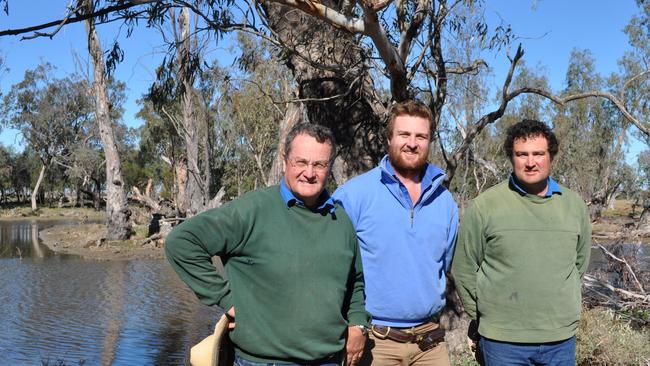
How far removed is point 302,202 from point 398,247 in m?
0.47

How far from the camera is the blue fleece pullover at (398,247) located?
2551 mm

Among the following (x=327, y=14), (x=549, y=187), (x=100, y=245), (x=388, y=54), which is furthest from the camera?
(x=100, y=245)

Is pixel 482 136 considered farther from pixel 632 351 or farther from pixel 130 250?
pixel 632 351

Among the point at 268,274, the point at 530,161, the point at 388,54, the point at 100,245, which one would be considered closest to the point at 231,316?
the point at 268,274

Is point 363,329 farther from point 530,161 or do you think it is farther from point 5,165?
point 5,165

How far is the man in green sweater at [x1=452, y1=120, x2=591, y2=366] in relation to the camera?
259 cm

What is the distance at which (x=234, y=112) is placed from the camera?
92.0ft

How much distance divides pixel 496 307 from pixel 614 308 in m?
4.54

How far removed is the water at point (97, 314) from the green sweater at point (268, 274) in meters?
4.02

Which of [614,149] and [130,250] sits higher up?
[614,149]

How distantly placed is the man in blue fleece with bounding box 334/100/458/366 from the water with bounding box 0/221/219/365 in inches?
160

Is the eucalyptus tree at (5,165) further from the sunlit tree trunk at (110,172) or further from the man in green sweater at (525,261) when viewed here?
the man in green sweater at (525,261)

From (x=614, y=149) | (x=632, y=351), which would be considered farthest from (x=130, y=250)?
(x=614, y=149)

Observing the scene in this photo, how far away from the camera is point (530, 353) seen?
8.50 feet
